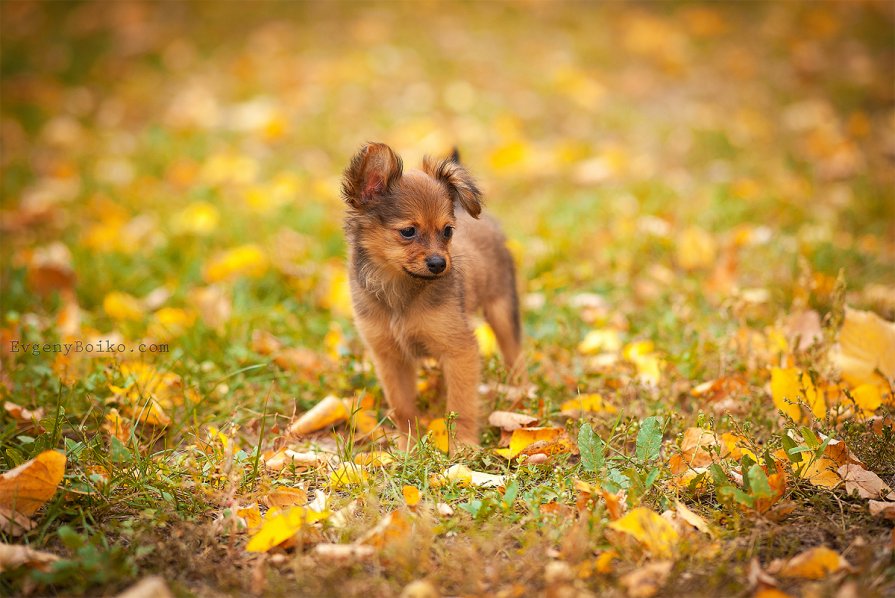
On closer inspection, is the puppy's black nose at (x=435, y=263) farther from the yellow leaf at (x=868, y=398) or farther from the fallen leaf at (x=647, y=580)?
the yellow leaf at (x=868, y=398)

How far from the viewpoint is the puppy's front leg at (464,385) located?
355 cm

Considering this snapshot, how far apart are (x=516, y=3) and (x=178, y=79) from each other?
4.64 m

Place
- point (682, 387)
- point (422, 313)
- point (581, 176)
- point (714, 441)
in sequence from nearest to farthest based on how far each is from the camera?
point (714, 441)
point (422, 313)
point (682, 387)
point (581, 176)

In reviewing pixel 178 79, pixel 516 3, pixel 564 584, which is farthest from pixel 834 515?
pixel 516 3

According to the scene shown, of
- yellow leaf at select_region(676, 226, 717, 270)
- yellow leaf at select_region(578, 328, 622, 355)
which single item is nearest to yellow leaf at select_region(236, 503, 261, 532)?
yellow leaf at select_region(578, 328, 622, 355)

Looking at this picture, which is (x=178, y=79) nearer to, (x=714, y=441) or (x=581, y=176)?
(x=581, y=176)

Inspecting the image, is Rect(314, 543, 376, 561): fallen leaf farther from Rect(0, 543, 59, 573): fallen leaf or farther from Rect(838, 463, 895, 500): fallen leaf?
Rect(838, 463, 895, 500): fallen leaf

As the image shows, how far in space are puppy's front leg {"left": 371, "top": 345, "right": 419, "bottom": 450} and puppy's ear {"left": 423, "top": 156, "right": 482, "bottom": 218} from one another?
745 millimetres

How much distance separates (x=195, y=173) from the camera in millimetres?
7059

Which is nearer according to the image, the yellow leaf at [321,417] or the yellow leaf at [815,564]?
the yellow leaf at [815,564]

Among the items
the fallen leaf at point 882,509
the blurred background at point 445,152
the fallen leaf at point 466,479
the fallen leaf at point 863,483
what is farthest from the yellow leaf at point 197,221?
the fallen leaf at point 882,509

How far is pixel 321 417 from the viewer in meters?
3.60

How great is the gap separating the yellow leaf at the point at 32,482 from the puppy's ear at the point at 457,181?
188cm

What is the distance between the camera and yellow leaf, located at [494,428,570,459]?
10.8 feet
